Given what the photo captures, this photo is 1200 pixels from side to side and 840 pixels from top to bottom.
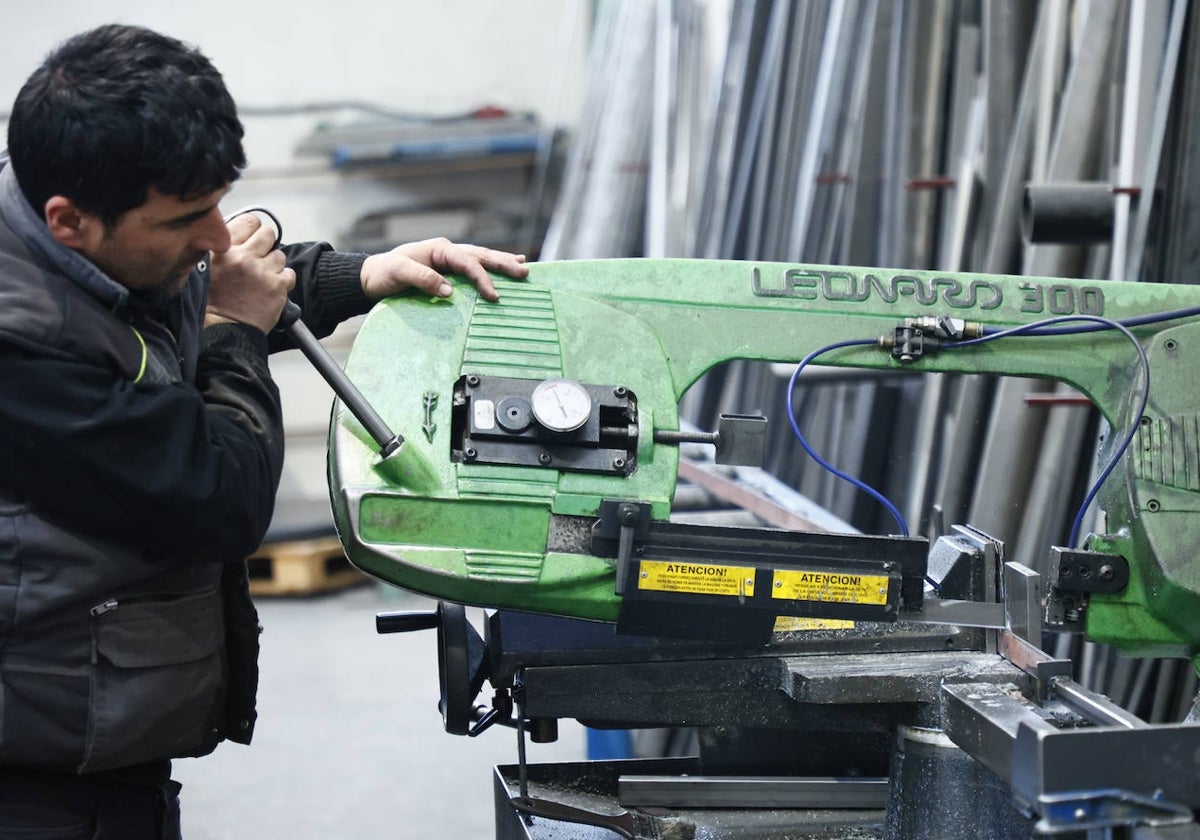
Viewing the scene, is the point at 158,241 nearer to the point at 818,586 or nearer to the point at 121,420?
the point at 121,420

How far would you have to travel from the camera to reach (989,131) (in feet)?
8.64

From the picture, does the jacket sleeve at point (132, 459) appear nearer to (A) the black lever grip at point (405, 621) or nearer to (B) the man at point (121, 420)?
(B) the man at point (121, 420)

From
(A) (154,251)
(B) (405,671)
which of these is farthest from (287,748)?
(A) (154,251)

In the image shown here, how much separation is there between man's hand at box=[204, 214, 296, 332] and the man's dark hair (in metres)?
0.16

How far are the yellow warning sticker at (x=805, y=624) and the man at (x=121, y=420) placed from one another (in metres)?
0.49

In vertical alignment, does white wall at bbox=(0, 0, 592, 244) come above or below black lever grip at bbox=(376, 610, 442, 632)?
above

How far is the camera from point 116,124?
1.08 metres

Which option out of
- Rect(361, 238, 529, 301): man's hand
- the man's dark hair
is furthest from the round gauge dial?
the man's dark hair

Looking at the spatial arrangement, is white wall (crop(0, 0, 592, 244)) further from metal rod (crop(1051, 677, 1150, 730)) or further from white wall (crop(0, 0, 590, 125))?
metal rod (crop(1051, 677, 1150, 730))

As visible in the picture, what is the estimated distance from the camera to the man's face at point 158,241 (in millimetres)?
1146

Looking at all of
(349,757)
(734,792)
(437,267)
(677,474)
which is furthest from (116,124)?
(349,757)

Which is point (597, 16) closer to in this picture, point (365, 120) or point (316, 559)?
point (365, 120)

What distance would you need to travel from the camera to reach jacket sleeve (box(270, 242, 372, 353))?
1463 millimetres

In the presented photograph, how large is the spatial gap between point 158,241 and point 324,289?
0.32 meters
